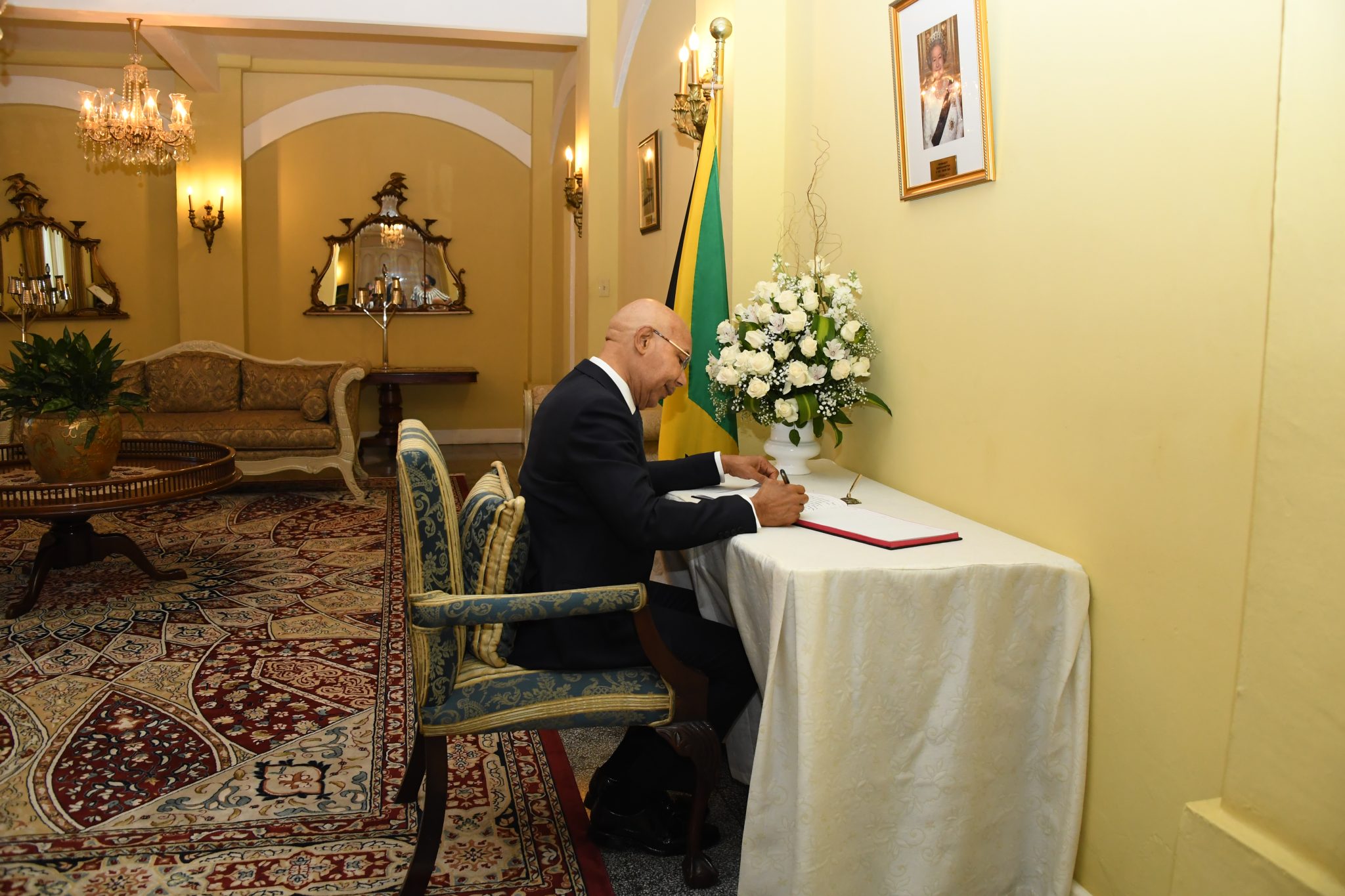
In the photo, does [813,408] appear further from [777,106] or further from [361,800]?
[361,800]

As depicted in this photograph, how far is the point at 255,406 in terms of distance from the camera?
7430 millimetres

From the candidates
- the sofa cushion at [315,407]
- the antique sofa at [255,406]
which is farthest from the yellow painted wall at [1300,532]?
the sofa cushion at [315,407]

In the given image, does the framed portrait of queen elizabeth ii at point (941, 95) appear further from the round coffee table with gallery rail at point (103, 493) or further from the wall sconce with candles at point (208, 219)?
the wall sconce with candles at point (208, 219)

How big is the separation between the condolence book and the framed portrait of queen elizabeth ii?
87cm

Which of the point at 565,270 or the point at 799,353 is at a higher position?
the point at 565,270

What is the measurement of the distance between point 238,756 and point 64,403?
2218 mm

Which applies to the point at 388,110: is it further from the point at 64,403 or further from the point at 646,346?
the point at 646,346

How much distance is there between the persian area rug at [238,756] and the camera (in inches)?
92.3

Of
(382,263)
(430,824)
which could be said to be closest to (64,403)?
(430,824)

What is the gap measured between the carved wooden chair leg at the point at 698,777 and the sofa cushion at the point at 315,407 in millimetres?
5381

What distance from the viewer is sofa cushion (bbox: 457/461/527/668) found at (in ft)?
7.08

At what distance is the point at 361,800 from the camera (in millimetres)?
2676

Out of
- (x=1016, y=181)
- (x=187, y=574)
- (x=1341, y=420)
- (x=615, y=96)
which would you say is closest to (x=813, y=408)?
(x=1016, y=181)

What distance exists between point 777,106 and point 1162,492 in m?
2.20
